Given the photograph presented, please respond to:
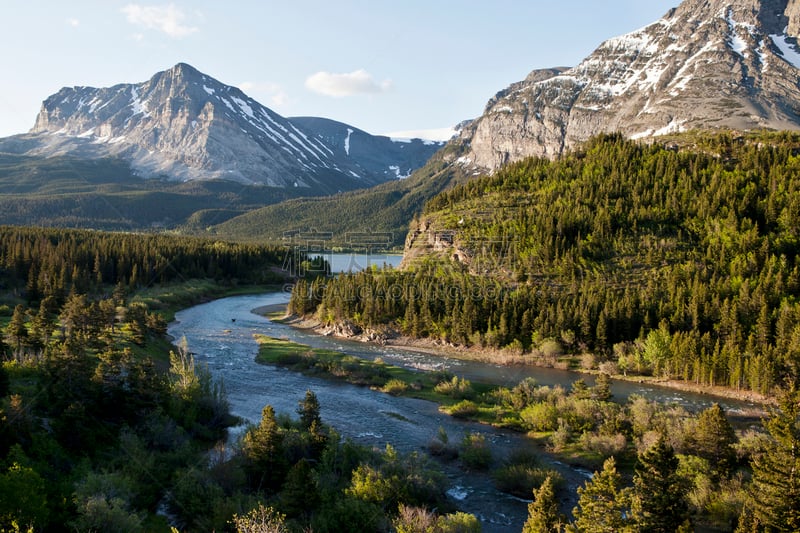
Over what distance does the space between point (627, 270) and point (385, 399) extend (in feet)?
187

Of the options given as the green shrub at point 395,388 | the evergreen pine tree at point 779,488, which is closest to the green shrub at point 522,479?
the evergreen pine tree at point 779,488

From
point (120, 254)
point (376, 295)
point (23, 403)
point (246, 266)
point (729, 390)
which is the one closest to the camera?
point (23, 403)

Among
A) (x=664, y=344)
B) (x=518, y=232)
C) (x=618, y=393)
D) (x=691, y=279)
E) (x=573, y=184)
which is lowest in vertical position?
(x=618, y=393)

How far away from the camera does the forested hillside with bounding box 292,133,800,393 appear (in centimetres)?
7000

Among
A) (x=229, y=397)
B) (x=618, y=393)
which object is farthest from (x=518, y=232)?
(x=229, y=397)

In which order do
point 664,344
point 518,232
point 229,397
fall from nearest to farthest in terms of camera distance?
point 229,397 → point 664,344 → point 518,232

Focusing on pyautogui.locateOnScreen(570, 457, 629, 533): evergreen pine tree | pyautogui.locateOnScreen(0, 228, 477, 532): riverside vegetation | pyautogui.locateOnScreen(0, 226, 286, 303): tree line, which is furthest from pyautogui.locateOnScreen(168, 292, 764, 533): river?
pyautogui.locateOnScreen(0, 226, 286, 303): tree line

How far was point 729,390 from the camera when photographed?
60688mm

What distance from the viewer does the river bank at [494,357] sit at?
192 feet

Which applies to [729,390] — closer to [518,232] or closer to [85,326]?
[518,232]

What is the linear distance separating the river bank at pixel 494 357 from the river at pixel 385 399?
173cm

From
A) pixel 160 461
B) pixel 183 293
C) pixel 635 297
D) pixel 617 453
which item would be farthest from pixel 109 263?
pixel 617 453

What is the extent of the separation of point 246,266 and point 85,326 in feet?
376

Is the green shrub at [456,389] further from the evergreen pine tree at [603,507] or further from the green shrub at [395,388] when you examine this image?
the evergreen pine tree at [603,507]
